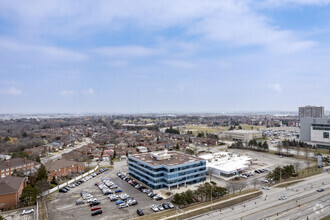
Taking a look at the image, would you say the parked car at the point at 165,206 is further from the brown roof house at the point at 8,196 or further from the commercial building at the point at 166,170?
the brown roof house at the point at 8,196

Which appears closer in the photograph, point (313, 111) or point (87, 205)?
point (87, 205)

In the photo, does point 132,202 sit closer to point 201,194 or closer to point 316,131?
point 201,194

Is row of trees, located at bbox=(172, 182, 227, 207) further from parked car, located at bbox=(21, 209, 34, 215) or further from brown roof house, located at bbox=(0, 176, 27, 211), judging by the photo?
brown roof house, located at bbox=(0, 176, 27, 211)

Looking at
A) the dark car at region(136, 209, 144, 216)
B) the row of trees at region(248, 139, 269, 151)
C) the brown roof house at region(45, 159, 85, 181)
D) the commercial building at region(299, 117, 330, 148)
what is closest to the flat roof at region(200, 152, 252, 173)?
the row of trees at region(248, 139, 269, 151)

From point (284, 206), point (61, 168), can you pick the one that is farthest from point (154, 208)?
point (61, 168)

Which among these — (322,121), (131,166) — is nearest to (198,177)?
(131,166)
